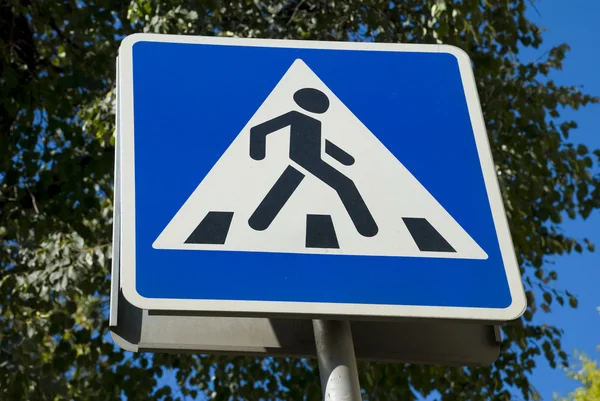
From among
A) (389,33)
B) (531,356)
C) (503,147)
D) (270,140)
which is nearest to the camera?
(270,140)

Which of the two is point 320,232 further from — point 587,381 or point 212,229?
point 587,381

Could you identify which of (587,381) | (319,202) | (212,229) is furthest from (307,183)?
(587,381)

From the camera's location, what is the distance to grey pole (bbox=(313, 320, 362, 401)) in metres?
1.36

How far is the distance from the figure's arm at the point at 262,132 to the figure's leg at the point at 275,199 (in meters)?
0.06

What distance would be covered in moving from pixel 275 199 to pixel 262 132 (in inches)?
6.3

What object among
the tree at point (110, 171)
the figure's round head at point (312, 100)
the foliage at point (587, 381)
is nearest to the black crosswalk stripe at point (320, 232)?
→ the figure's round head at point (312, 100)

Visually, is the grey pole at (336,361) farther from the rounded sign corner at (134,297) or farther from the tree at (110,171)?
the tree at (110,171)

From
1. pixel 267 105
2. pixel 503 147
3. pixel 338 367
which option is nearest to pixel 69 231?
pixel 503 147

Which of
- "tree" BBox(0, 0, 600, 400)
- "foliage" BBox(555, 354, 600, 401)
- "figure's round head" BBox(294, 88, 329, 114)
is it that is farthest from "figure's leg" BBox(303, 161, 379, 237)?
"foliage" BBox(555, 354, 600, 401)

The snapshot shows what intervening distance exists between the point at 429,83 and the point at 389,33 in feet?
10.4

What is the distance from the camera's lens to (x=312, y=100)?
1716 mm

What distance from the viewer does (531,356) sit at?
227 inches

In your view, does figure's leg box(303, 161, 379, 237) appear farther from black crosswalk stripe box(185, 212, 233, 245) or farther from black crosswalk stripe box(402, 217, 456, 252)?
black crosswalk stripe box(185, 212, 233, 245)

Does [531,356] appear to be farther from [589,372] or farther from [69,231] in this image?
[589,372]
